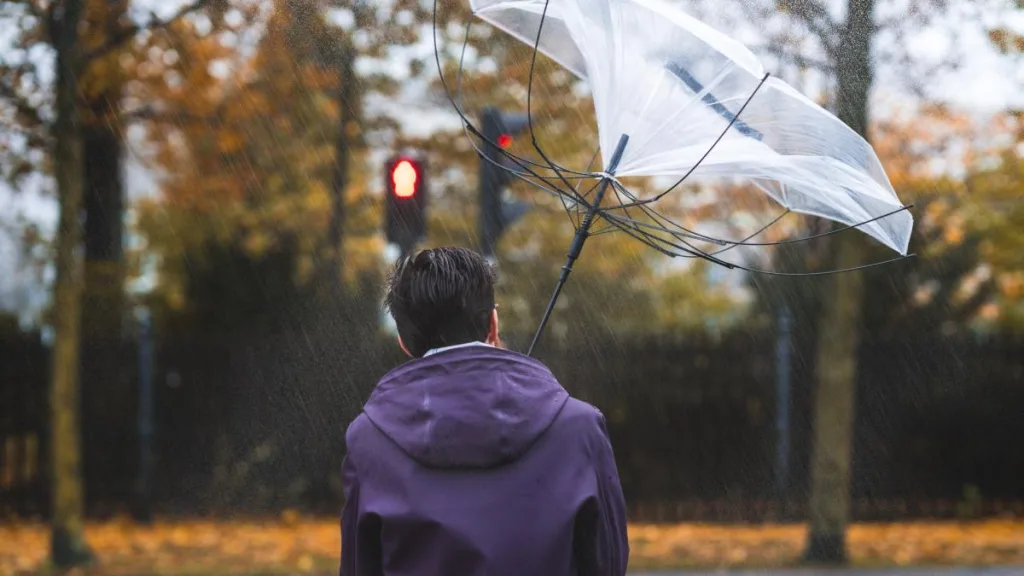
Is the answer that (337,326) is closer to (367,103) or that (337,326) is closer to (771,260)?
(367,103)

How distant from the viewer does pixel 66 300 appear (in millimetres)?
8047

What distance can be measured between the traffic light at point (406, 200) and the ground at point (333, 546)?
2.66m

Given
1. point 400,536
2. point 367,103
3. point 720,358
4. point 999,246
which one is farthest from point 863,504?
point 400,536

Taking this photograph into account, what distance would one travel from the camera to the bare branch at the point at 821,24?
24.9ft

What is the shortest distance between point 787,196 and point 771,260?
7.75 metres

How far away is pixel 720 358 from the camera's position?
10.7 meters

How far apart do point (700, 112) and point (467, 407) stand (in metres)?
1.26

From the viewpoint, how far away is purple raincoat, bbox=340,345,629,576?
1794mm

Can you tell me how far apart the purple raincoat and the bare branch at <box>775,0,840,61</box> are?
20.7 ft

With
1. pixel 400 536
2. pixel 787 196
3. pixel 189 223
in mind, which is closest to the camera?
pixel 400 536

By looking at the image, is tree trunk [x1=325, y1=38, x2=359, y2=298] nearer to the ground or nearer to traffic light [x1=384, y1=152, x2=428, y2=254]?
the ground

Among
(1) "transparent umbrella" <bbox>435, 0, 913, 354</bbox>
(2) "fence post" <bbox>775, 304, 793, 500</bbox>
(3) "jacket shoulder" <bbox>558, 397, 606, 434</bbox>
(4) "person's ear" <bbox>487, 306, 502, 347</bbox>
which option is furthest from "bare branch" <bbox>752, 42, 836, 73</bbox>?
(3) "jacket shoulder" <bbox>558, 397, 606, 434</bbox>

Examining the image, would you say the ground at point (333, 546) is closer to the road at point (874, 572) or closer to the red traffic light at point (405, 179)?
the road at point (874, 572)

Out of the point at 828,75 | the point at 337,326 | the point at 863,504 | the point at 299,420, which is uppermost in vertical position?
the point at 828,75
